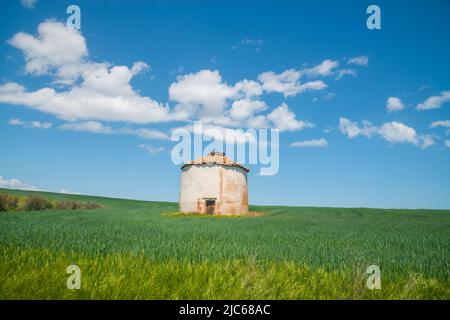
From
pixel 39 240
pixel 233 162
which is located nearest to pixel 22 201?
pixel 233 162

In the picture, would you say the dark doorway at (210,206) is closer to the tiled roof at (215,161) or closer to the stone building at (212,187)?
the stone building at (212,187)

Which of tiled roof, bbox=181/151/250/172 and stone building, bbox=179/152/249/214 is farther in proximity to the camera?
tiled roof, bbox=181/151/250/172

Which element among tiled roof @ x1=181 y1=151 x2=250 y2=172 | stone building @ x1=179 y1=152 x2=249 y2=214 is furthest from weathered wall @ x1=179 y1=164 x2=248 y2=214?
tiled roof @ x1=181 y1=151 x2=250 y2=172

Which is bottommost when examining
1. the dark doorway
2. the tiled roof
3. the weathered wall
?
the dark doorway

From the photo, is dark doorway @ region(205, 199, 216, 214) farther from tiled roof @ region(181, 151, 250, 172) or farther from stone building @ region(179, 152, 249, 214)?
tiled roof @ region(181, 151, 250, 172)

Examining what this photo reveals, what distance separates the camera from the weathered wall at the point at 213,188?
33094 mm

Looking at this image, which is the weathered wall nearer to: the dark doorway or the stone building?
the stone building

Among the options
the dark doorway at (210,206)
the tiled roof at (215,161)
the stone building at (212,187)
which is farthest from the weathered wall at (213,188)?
the dark doorway at (210,206)

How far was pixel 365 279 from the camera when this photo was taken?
19.0 ft

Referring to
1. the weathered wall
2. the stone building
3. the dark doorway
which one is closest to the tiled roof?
the stone building

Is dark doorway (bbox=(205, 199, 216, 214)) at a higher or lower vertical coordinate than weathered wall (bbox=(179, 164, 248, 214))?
lower

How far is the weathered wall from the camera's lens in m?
33.1
